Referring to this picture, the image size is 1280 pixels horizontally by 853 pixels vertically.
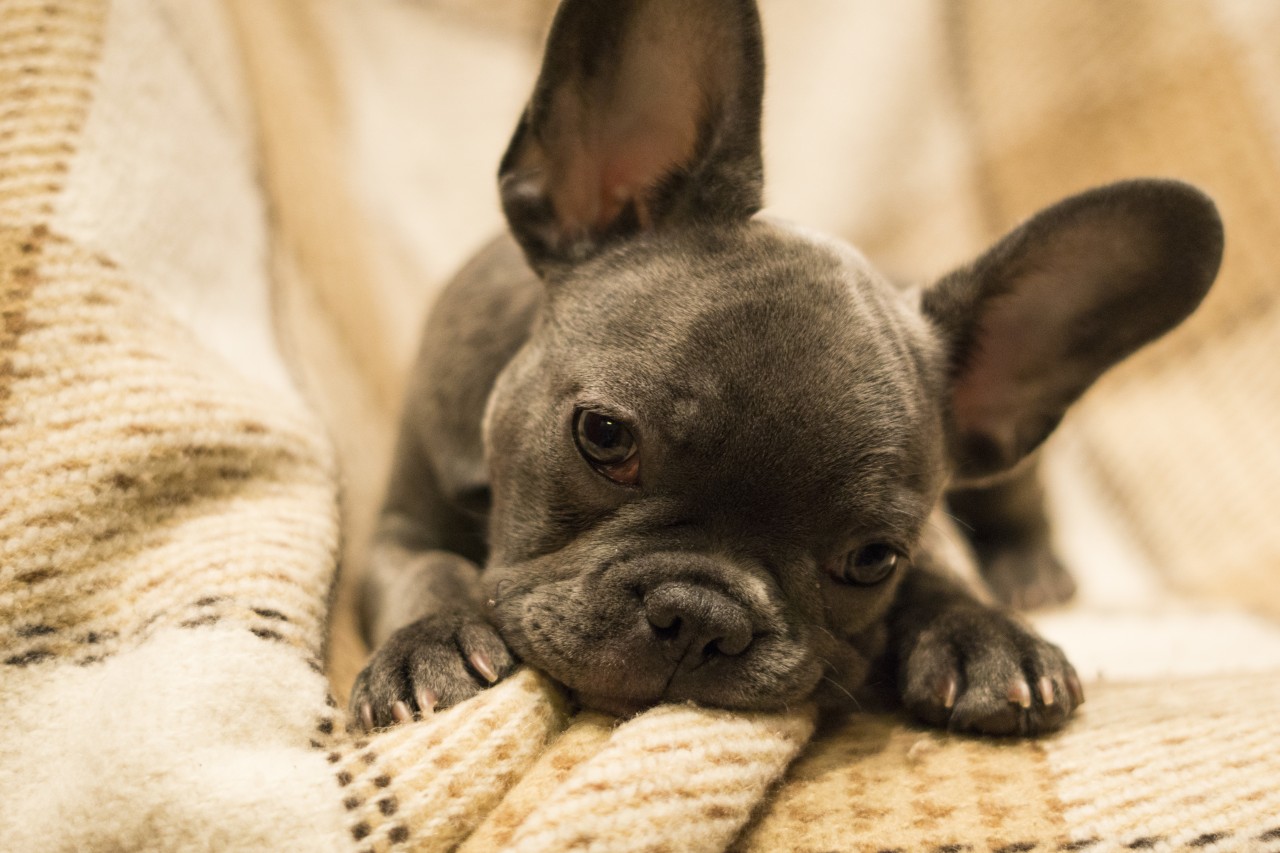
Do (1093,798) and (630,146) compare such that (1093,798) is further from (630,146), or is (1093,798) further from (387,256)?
(387,256)

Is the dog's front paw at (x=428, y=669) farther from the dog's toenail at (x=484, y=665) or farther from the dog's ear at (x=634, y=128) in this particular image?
the dog's ear at (x=634, y=128)

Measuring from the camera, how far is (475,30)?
4652mm

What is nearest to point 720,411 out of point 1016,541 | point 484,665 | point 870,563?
point 870,563

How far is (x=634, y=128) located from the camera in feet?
6.99

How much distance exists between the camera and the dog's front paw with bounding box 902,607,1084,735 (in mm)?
1791

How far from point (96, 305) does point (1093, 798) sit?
1.80m

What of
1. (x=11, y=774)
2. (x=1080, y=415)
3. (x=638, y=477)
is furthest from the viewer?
(x=1080, y=415)

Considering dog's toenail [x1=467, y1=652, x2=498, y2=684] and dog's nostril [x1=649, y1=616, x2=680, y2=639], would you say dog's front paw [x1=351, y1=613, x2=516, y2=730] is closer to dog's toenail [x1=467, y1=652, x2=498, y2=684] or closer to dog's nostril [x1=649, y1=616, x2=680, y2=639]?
dog's toenail [x1=467, y1=652, x2=498, y2=684]

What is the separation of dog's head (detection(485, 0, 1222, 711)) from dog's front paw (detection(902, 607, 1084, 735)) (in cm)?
13

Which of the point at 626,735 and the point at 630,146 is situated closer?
the point at 626,735

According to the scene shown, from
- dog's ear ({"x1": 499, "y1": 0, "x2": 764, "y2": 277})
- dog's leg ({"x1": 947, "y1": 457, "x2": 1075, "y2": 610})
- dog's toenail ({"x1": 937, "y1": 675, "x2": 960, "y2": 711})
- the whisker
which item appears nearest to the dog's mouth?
the whisker

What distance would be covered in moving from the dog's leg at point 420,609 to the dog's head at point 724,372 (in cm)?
9

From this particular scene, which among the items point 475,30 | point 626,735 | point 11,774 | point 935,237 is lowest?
point 11,774

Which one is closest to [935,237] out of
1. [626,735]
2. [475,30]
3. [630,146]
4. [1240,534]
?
[1240,534]
